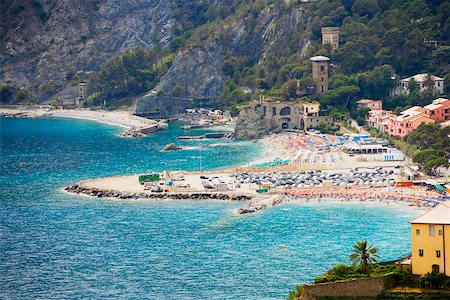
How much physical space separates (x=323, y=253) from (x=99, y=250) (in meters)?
12.6

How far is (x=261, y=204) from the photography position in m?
69.1

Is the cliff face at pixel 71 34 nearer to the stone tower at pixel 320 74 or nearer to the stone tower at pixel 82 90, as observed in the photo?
the stone tower at pixel 82 90

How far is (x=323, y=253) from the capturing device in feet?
183

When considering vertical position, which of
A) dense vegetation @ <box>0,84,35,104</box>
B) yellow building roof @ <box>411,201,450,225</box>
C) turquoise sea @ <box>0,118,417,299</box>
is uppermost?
dense vegetation @ <box>0,84,35,104</box>

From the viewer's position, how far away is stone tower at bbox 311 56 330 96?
112 m

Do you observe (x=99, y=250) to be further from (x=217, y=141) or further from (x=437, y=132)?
(x=217, y=141)

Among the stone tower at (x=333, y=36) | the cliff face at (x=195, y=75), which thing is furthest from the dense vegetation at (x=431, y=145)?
the cliff face at (x=195, y=75)

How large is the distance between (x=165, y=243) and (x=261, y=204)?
35.0 ft

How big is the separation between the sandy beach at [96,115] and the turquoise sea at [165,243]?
1632 inches

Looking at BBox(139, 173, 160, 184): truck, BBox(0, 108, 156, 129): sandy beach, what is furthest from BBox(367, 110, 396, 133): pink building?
BBox(0, 108, 156, 129): sandy beach

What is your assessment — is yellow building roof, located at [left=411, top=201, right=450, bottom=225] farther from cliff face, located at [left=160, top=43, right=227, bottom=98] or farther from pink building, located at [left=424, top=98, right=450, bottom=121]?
cliff face, located at [left=160, top=43, right=227, bottom=98]

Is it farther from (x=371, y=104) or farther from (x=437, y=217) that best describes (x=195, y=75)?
(x=437, y=217)

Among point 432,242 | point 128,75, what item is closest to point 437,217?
point 432,242

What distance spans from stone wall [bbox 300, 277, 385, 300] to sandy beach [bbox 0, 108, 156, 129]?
82058mm
